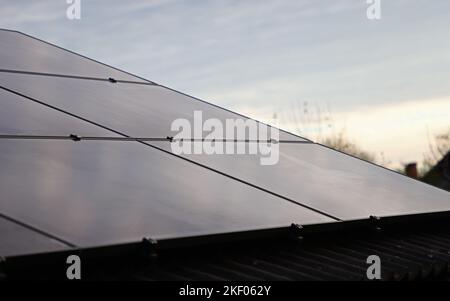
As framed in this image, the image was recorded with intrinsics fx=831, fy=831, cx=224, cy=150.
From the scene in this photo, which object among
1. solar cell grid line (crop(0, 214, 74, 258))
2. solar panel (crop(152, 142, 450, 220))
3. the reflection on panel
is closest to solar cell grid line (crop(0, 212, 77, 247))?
solar cell grid line (crop(0, 214, 74, 258))

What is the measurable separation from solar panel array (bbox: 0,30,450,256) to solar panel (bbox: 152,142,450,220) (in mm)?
19

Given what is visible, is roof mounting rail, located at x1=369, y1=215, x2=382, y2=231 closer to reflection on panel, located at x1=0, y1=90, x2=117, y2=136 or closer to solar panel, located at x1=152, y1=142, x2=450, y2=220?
solar panel, located at x1=152, y1=142, x2=450, y2=220

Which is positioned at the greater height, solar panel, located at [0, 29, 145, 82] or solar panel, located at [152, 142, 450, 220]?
solar panel, located at [0, 29, 145, 82]

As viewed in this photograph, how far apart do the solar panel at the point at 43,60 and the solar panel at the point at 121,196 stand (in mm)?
2509

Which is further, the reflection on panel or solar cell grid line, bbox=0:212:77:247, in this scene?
the reflection on panel

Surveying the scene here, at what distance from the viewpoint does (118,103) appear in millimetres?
8562

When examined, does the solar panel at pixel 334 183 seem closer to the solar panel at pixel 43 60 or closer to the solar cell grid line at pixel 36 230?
the solar panel at pixel 43 60

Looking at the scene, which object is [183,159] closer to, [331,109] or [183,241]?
[183,241]

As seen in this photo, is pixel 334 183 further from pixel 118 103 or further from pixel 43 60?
pixel 43 60

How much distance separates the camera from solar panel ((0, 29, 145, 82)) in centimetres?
911

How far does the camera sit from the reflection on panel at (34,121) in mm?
6637

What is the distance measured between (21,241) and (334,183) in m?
3.95

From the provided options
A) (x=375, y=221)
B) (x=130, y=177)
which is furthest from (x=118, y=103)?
(x=375, y=221)

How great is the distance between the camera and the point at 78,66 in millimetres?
9977
